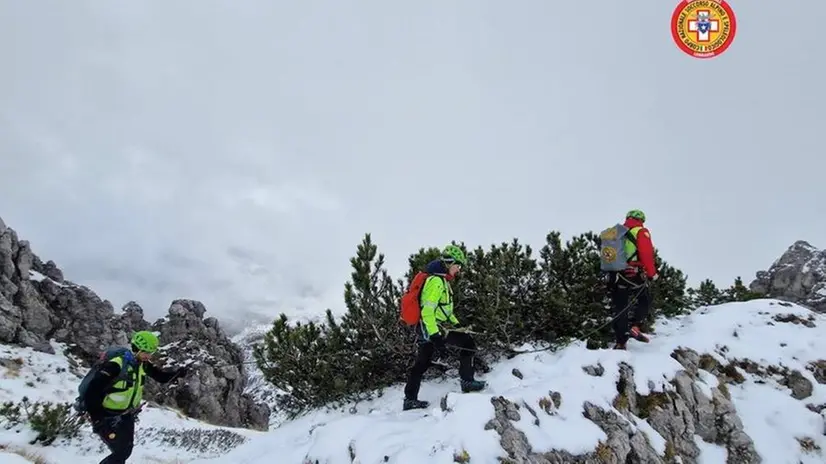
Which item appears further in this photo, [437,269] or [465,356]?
[465,356]

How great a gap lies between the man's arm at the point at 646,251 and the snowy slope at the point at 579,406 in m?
1.50

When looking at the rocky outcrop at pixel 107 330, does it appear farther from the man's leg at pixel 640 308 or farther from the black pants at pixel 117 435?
the man's leg at pixel 640 308

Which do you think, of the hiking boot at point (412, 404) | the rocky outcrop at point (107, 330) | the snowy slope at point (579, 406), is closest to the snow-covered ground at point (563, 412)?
the snowy slope at point (579, 406)

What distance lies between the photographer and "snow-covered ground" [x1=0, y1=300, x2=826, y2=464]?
17.6ft

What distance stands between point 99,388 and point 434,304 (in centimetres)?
489

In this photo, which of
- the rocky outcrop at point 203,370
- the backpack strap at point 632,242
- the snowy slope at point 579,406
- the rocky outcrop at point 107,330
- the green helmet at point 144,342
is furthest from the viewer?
the rocky outcrop at point 203,370

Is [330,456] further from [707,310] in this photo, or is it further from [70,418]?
[707,310]

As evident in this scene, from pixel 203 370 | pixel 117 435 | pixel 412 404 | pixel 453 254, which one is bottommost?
pixel 412 404

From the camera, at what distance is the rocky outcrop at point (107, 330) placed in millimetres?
24750

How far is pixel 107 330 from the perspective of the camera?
28594 mm

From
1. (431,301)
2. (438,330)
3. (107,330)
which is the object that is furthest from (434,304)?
(107,330)

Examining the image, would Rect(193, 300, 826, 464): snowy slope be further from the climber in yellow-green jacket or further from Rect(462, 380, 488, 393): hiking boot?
the climber in yellow-green jacket

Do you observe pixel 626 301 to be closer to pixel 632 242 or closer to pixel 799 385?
pixel 632 242

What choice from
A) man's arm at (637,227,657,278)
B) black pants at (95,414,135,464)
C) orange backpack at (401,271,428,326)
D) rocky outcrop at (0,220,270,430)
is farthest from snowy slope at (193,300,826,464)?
rocky outcrop at (0,220,270,430)
